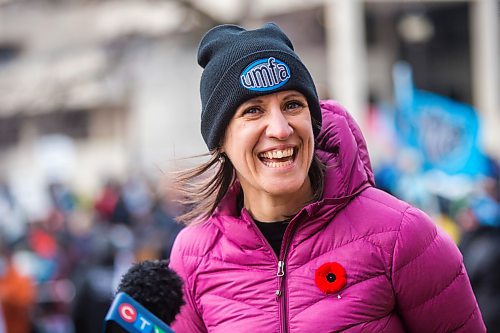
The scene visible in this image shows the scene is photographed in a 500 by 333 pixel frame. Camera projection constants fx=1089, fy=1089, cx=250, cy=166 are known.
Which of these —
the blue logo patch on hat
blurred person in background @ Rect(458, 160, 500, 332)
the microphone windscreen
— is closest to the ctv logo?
the microphone windscreen

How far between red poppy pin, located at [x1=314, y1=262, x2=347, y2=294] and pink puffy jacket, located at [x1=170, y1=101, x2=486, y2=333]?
0.01m

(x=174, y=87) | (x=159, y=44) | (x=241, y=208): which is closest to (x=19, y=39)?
(x=174, y=87)

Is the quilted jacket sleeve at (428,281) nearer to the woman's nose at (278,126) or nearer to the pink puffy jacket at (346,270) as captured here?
the pink puffy jacket at (346,270)

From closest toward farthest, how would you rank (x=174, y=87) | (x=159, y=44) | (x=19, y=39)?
(x=159, y=44)
(x=174, y=87)
(x=19, y=39)

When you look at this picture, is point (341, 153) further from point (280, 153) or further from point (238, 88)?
point (238, 88)

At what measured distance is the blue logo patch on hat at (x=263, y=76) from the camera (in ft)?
9.55

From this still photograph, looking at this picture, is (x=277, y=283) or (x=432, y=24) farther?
(x=432, y=24)

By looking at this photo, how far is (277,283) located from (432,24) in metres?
26.4

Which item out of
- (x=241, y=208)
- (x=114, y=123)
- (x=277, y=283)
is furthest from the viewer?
(x=114, y=123)

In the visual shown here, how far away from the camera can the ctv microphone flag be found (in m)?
2.66

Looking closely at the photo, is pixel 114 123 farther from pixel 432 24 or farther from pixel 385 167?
pixel 385 167

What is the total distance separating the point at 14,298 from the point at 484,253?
4059 mm

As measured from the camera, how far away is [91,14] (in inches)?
1254

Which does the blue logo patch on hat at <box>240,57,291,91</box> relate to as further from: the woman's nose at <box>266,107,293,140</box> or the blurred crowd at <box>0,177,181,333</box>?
the blurred crowd at <box>0,177,181,333</box>
